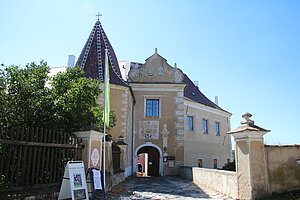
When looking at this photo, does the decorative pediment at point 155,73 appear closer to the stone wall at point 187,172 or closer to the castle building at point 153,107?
the castle building at point 153,107

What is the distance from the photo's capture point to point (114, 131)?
1636cm

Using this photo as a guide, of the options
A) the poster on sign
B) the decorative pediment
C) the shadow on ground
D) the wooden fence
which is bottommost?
the shadow on ground

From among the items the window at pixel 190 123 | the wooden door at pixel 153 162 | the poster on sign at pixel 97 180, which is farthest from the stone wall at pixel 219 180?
the window at pixel 190 123

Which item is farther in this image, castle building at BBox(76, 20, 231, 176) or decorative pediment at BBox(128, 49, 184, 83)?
decorative pediment at BBox(128, 49, 184, 83)

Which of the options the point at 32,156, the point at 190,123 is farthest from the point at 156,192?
the point at 190,123

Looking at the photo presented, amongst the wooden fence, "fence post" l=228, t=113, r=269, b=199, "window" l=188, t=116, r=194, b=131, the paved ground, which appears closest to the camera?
the wooden fence

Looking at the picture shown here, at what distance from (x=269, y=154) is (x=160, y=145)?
1165 centimetres

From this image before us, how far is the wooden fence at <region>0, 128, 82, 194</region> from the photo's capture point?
5.70 m

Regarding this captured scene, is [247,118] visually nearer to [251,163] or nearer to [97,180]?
[251,163]

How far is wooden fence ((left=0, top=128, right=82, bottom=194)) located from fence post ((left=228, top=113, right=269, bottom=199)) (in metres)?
5.14

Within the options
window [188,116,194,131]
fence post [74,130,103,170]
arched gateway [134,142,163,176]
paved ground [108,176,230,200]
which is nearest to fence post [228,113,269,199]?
paved ground [108,176,230,200]

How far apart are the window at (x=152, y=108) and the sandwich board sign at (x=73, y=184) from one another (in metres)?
13.1

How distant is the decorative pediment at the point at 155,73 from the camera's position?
2008 cm

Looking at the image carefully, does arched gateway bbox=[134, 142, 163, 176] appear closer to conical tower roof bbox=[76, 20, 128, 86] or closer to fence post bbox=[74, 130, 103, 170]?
conical tower roof bbox=[76, 20, 128, 86]
